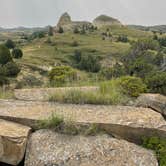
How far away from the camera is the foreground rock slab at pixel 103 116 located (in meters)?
5.54

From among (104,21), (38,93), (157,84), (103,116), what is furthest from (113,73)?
(104,21)

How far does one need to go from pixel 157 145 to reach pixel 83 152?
124cm

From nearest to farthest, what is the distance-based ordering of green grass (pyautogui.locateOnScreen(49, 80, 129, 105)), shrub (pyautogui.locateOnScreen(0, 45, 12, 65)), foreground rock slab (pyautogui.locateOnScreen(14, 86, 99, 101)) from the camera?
1. green grass (pyautogui.locateOnScreen(49, 80, 129, 105))
2. foreground rock slab (pyautogui.locateOnScreen(14, 86, 99, 101))
3. shrub (pyautogui.locateOnScreen(0, 45, 12, 65))

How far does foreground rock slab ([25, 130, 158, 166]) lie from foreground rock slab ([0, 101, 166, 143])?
0.89 ft

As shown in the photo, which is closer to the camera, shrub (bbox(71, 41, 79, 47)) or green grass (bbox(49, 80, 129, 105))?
green grass (bbox(49, 80, 129, 105))

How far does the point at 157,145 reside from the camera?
5414 millimetres

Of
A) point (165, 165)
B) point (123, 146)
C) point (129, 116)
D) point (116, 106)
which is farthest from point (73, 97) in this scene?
point (165, 165)

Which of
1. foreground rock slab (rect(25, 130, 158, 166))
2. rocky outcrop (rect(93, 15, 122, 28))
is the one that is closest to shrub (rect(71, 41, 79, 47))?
foreground rock slab (rect(25, 130, 158, 166))

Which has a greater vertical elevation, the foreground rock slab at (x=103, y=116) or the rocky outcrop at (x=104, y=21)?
the rocky outcrop at (x=104, y=21)

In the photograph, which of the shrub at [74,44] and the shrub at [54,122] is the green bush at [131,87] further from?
the shrub at [74,44]

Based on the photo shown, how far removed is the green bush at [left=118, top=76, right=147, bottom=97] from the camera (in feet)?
24.2

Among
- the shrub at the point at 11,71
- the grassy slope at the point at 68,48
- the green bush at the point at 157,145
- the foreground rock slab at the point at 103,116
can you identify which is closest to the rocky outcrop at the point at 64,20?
the grassy slope at the point at 68,48

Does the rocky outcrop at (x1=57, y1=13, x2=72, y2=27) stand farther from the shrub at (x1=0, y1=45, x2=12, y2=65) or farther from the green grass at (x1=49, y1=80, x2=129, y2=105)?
the green grass at (x1=49, y1=80, x2=129, y2=105)

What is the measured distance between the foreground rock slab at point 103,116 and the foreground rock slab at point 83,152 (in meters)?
0.27
